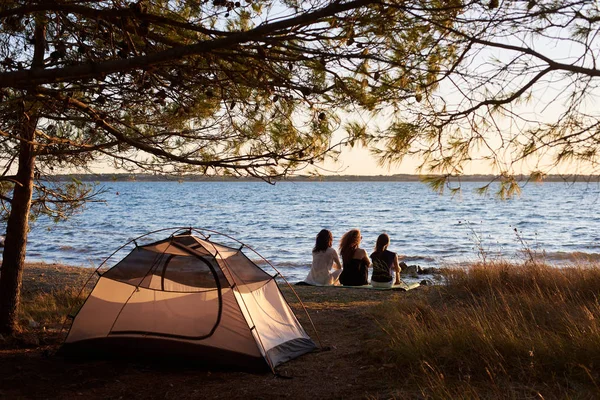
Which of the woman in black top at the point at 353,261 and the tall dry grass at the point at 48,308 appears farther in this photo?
the woman in black top at the point at 353,261

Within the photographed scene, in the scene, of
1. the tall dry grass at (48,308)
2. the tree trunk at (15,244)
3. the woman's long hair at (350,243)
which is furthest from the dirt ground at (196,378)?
the woman's long hair at (350,243)

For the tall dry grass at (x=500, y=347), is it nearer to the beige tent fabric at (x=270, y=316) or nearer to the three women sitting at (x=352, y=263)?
the beige tent fabric at (x=270, y=316)

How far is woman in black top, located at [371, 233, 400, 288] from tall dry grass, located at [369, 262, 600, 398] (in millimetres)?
3036

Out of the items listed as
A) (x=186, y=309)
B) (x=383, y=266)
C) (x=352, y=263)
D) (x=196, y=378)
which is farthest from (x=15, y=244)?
(x=383, y=266)

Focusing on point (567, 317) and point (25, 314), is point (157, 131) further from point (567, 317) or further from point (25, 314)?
point (567, 317)

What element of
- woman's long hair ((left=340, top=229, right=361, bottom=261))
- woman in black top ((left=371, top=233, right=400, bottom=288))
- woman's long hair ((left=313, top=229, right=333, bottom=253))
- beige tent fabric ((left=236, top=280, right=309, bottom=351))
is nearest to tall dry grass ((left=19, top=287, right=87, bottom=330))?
beige tent fabric ((left=236, top=280, right=309, bottom=351))

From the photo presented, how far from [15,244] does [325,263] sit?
210 inches

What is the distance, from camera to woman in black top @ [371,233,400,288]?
1032 centimetres

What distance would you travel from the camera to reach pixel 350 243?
10477 millimetres

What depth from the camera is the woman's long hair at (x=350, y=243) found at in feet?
34.3

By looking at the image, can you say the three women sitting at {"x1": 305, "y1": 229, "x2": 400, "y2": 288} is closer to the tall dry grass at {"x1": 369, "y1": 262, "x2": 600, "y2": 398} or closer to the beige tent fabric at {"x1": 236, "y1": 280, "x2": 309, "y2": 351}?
the tall dry grass at {"x1": 369, "y1": 262, "x2": 600, "y2": 398}

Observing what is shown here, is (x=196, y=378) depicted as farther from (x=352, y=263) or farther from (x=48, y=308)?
(x=352, y=263)

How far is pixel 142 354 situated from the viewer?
6230 mm

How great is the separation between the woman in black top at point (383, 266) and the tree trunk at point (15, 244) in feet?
17.9
